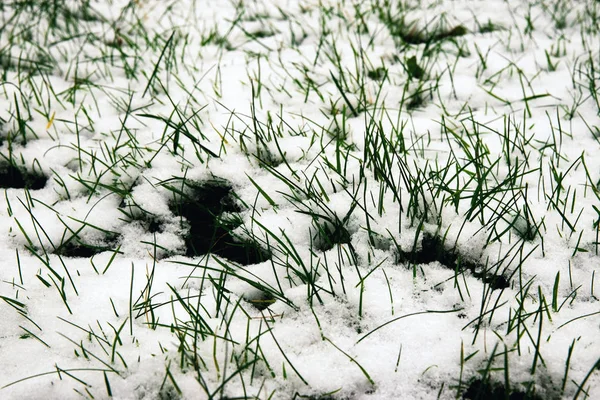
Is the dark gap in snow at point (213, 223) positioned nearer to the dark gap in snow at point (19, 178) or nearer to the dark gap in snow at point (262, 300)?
the dark gap in snow at point (262, 300)

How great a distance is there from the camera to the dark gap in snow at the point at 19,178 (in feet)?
5.12

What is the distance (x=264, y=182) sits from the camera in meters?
1.47

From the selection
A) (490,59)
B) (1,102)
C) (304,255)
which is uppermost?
Result: (490,59)

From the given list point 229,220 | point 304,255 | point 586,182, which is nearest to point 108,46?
point 229,220

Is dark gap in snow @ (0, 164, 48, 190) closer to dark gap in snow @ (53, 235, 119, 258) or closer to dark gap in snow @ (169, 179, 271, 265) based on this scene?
dark gap in snow @ (53, 235, 119, 258)

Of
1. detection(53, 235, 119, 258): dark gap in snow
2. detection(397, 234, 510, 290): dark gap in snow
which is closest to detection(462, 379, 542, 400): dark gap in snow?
detection(397, 234, 510, 290): dark gap in snow

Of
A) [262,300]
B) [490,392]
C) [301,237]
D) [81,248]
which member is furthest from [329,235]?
[81,248]

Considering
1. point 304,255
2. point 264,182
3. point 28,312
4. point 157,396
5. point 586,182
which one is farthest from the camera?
point 264,182

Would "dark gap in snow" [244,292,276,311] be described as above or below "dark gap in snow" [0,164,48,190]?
below

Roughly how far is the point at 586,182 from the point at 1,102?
2.33 m

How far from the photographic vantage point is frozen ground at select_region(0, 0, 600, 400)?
95 centimetres

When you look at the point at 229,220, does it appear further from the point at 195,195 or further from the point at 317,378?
the point at 317,378

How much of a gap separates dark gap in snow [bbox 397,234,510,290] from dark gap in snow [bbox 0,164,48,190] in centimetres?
133

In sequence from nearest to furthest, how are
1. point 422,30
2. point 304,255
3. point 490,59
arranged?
point 304,255 → point 490,59 → point 422,30
